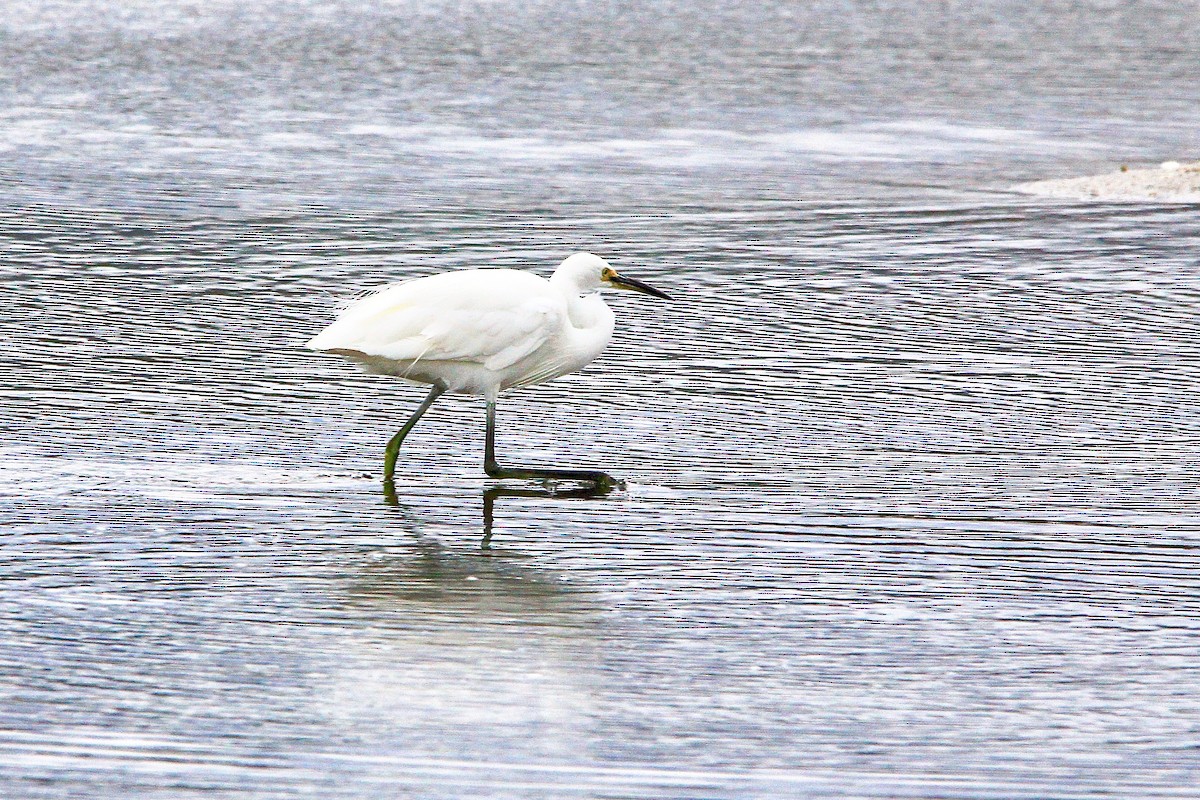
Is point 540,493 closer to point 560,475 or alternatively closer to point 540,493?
point 540,493

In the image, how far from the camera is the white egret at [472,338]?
7953mm

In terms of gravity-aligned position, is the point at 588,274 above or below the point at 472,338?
above

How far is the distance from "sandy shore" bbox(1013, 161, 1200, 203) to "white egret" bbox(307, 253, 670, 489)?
6.85 metres

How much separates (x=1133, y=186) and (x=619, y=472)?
7.48 metres

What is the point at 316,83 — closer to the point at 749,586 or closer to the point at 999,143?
the point at 999,143

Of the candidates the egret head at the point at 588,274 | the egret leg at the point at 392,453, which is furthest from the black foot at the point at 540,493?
the egret head at the point at 588,274

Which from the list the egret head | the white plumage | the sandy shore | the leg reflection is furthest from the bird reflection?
the sandy shore

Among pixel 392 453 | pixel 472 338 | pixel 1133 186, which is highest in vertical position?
pixel 472 338

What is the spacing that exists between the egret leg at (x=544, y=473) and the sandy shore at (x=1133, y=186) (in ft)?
23.6

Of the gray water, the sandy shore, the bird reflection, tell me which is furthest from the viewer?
the sandy shore

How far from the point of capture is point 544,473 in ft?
Result: 25.8

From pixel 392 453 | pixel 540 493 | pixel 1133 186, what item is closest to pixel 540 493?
pixel 540 493

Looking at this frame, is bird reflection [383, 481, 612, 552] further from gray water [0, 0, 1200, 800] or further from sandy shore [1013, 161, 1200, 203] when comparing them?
sandy shore [1013, 161, 1200, 203]

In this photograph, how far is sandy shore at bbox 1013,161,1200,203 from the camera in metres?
14.2
